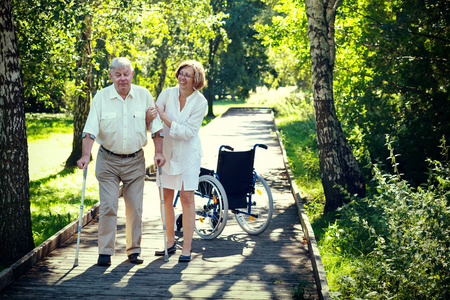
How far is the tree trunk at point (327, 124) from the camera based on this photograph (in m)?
8.87

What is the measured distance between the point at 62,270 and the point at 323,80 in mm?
5186

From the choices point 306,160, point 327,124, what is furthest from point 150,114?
point 306,160

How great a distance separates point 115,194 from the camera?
225 inches

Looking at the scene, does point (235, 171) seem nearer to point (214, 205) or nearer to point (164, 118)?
point (214, 205)

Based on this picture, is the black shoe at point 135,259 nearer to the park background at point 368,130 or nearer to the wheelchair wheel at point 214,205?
the wheelchair wheel at point 214,205

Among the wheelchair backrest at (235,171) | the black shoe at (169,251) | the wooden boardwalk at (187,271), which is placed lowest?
the wooden boardwalk at (187,271)

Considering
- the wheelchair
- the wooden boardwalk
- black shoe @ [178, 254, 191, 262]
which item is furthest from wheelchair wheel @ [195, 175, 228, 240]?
black shoe @ [178, 254, 191, 262]

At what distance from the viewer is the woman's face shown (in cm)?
586

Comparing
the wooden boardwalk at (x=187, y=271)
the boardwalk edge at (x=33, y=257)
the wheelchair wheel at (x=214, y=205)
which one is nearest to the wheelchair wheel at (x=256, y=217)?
the wooden boardwalk at (x=187, y=271)

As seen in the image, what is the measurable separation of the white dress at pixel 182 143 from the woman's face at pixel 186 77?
13 cm

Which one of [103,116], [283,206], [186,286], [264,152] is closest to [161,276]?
[186,286]

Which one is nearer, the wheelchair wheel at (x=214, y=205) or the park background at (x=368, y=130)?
the park background at (x=368, y=130)

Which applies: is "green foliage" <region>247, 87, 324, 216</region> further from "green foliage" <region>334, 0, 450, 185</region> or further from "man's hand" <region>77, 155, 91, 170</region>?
"man's hand" <region>77, 155, 91, 170</region>

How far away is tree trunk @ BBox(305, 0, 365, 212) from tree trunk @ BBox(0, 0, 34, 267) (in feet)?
15.8
